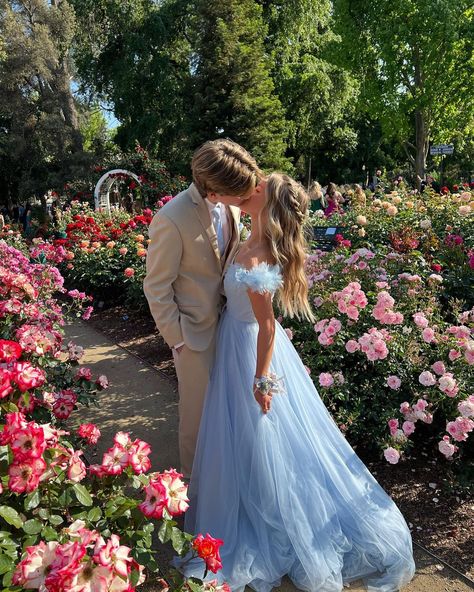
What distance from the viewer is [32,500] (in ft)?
4.33

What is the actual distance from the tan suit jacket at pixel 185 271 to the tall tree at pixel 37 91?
71.1 ft

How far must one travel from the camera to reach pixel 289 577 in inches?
85.9

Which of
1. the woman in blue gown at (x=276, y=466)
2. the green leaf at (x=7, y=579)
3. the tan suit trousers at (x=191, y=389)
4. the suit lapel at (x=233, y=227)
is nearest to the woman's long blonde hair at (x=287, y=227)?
the woman in blue gown at (x=276, y=466)

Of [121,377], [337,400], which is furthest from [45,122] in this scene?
[337,400]

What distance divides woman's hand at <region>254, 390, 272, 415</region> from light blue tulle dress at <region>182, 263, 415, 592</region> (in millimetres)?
55

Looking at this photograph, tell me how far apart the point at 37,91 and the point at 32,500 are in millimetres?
25709

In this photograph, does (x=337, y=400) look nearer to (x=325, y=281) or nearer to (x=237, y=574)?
(x=325, y=281)

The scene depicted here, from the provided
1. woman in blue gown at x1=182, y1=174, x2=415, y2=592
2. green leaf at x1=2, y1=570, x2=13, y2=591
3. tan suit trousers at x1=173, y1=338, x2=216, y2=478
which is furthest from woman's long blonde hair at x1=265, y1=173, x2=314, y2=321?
green leaf at x1=2, y1=570, x2=13, y2=591

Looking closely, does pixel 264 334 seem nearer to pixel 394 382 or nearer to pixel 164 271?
pixel 164 271

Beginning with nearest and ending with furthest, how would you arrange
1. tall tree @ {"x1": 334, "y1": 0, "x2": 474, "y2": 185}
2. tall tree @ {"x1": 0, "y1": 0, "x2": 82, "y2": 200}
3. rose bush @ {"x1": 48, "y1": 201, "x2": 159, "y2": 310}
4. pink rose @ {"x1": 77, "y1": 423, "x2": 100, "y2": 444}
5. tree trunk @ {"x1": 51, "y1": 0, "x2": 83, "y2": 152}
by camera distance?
1. pink rose @ {"x1": 77, "y1": 423, "x2": 100, "y2": 444}
2. rose bush @ {"x1": 48, "y1": 201, "x2": 159, "y2": 310}
3. tall tree @ {"x1": 334, "y1": 0, "x2": 474, "y2": 185}
4. tall tree @ {"x1": 0, "y1": 0, "x2": 82, "y2": 200}
5. tree trunk @ {"x1": 51, "y1": 0, "x2": 83, "y2": 152}

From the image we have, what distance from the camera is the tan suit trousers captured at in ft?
8.61

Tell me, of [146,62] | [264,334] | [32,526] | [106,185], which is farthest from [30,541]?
[146,62]

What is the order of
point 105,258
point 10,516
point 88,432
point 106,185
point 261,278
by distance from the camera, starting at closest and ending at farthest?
point 10,516 → point 88,432 → point 261,278 → point 105,258 → point 106,185

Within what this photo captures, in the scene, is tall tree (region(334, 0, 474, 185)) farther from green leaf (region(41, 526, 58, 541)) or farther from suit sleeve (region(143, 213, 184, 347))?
green leaf (region(41, 526, 58, 541))
